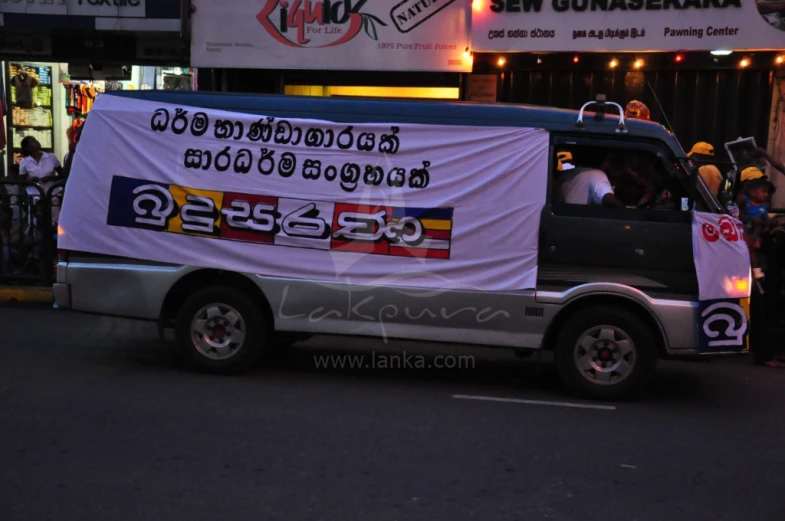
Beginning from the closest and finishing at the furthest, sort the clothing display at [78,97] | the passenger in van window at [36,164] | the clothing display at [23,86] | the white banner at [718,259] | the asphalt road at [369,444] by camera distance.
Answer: the asphalt road at [369,444], the white banner at [718,259], the passenger in van window at [36,164], the clothing display at [23,86], the clothing display at [78,97]

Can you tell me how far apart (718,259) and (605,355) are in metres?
1.17

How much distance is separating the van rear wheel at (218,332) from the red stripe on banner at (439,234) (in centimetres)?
164

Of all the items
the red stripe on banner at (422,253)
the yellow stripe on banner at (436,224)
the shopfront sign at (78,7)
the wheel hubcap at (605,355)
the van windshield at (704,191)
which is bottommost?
the wheel hubcap at (605,355)

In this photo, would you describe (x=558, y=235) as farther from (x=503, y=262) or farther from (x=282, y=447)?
(x=282, y=447)

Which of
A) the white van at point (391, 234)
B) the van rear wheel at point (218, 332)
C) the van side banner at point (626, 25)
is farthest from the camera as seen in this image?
the van side banner at point (626, 25)

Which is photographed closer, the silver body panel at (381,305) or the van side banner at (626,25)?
the silver body panel at (381,305)

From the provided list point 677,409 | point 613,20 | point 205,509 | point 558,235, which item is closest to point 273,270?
point 558,235

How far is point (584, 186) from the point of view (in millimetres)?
6895

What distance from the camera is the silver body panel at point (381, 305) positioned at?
6.73 m

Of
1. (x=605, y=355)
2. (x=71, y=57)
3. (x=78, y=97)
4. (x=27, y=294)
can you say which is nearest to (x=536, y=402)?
(x=605, y=355)

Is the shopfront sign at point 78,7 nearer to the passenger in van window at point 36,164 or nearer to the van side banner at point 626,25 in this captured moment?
the passenger in van window at point 36,164

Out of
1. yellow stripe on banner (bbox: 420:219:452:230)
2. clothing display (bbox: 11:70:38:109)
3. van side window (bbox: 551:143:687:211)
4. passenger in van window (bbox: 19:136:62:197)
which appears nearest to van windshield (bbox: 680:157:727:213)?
van side window (bbox: 551:143:687:211)

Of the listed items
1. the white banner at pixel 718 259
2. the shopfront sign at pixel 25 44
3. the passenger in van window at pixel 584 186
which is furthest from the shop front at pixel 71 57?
the white banner at pixel 718 259

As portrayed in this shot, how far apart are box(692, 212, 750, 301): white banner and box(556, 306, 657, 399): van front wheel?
61 cm
